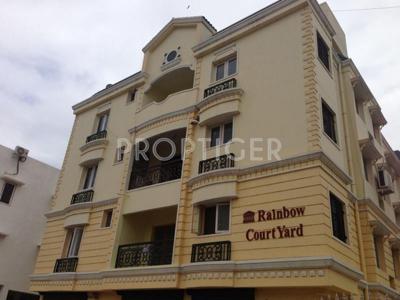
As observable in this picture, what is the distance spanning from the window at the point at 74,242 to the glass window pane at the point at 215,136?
24.3ft

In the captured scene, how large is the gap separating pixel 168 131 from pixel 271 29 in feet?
18.1

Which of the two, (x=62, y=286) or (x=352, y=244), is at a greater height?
(x=352, y=244)

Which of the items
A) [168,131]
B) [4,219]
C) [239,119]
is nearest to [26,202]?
[4,219]

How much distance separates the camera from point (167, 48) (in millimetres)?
17125

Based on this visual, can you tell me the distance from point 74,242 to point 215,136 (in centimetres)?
817

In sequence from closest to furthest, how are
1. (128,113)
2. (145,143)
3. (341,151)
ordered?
(341,151) → (145,143) → (128,113)

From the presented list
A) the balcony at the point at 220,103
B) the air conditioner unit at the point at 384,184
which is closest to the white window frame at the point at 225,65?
the balcony at the point at 220,103

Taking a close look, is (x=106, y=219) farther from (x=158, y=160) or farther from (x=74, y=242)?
(x=158, y=160)

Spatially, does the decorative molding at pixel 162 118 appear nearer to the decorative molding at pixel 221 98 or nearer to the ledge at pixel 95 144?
the decorative molding at pixel 221 98

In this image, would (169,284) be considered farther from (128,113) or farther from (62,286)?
(128,113)

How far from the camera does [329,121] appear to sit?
1214 centimetres

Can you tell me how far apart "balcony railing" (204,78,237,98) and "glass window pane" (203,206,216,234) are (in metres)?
4.41

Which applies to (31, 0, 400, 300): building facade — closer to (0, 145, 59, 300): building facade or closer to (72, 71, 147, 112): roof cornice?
(72, 71, 147, 112): roof cornice

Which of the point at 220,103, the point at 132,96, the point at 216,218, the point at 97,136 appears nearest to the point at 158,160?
the point at 97,136
